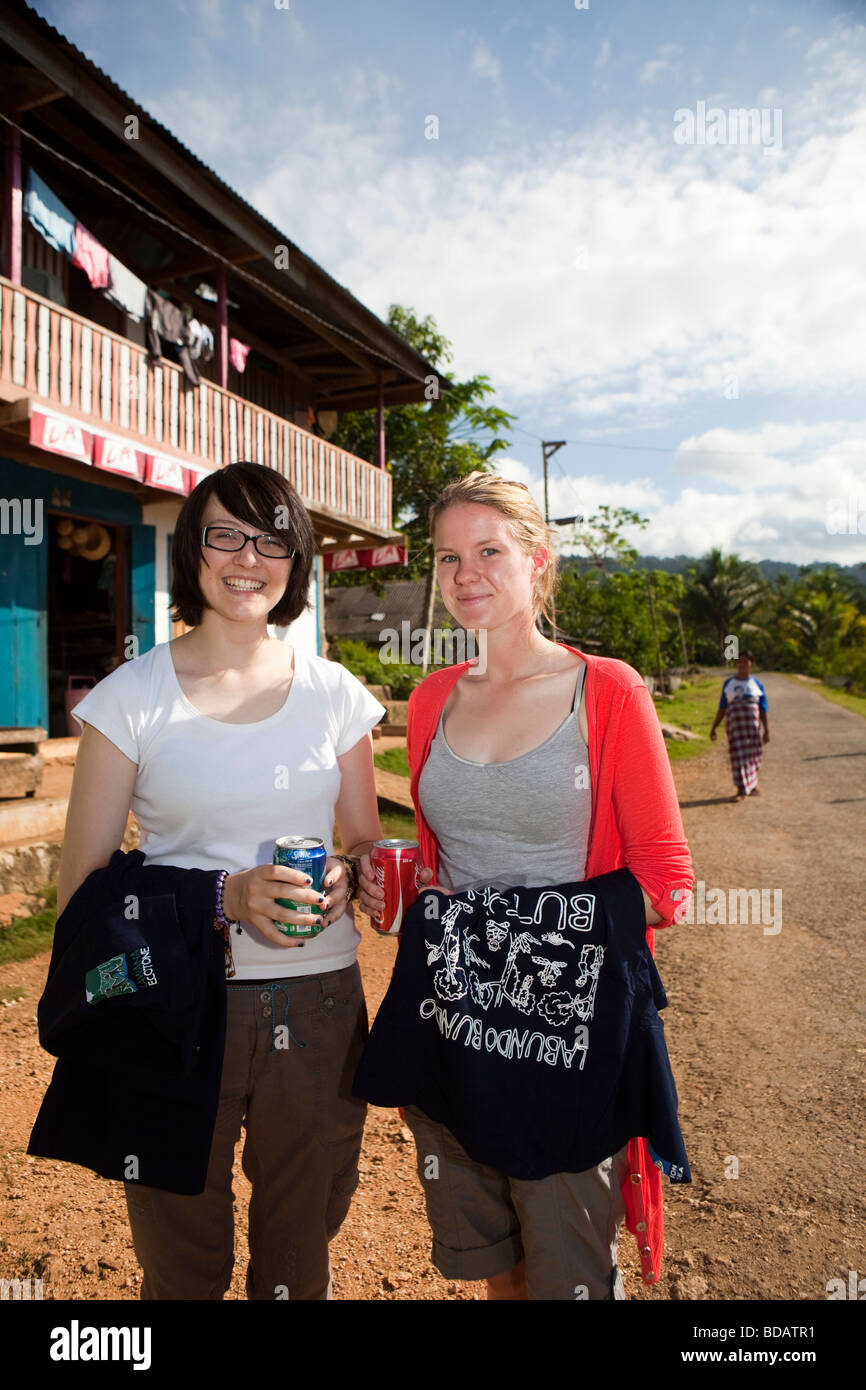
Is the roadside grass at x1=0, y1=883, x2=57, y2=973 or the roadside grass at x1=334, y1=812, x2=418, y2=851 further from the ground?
the roadside grass at x1=334, y1=812, x2=418, y2=851

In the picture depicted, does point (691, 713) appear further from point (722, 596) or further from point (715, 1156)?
point (722, 596)

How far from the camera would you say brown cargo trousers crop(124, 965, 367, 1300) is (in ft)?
5.55

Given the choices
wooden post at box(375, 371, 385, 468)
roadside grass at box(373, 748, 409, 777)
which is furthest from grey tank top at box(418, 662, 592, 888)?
wooden post at box(375, 371, 385, 468)

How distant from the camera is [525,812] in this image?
1.81 m

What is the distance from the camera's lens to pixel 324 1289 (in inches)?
73.1

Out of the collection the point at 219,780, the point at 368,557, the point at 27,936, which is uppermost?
the point at 368,557

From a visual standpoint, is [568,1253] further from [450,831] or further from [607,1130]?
[450,831]

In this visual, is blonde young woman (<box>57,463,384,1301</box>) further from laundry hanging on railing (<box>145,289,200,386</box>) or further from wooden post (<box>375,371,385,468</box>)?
wooden post (<box>375,371,385,468</box>)

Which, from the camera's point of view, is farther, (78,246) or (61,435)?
(78,246)

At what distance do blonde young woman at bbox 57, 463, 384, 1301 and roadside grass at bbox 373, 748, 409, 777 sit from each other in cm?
784

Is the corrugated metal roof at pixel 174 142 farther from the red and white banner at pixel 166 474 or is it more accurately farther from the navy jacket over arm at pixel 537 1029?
the navy jacket over arm at pixel 537 1029

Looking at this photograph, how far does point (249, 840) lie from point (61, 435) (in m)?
6.47

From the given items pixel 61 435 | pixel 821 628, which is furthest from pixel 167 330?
pixel 821 628
